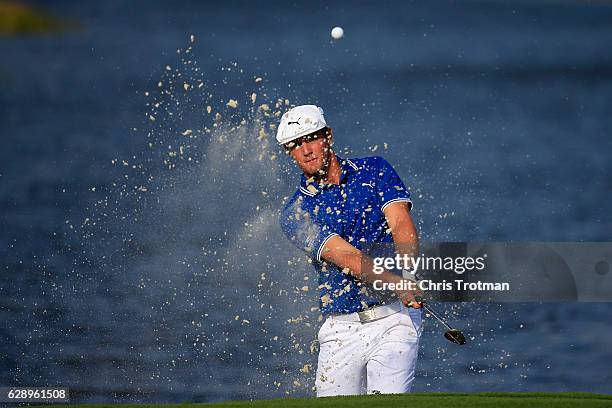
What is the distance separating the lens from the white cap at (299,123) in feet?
19.8

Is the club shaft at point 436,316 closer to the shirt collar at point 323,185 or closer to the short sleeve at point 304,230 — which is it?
the short sleeve at point 304,230

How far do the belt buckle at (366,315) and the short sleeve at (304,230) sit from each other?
1.25 ft

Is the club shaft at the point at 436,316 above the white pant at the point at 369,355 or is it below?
above

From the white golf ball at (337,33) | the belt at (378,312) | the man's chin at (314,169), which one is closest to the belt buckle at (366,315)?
the belt at (378,312)

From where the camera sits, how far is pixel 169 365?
6.23 metres

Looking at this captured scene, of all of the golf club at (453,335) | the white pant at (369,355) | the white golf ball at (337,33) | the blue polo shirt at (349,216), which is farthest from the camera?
the white golf ball at (337,33)

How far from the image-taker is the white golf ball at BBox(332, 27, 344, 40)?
21.2 feet

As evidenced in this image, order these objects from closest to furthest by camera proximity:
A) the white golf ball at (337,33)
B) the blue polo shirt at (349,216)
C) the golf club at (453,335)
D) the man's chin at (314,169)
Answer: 1. the blue polo shirt at (349,216)
2. the man's chin at (314,169)
3. the golf club at (453,335)
4. the white golf ball at (337,33)

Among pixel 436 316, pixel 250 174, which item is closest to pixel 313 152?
pixel 250 174

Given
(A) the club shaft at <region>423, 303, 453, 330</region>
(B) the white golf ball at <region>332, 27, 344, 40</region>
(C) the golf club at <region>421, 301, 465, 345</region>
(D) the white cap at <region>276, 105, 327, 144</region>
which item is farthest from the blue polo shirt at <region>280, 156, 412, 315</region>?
(B) the white golf ball at <region>332, 27, 344, 40</region>

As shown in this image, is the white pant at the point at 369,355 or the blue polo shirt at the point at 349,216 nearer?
the white pant at the point at 369,355

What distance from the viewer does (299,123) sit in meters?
6.07

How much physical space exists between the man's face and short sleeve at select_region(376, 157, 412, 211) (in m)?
0.30

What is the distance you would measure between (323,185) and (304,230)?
10.9 inches
